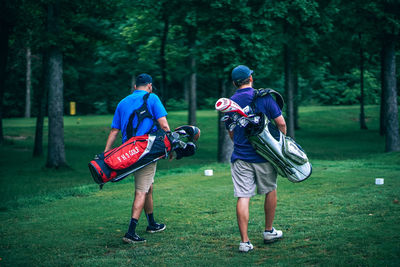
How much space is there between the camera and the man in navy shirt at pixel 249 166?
5.77m

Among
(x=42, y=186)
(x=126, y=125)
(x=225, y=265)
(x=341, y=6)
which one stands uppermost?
(x=341, y=6)

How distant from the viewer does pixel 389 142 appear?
72.1ft

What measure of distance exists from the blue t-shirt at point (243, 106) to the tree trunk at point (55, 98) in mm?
15411

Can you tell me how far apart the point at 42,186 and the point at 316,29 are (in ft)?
46.8

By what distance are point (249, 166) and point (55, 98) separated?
15654mm

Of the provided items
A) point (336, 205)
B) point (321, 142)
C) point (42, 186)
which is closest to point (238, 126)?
point (336, 205)

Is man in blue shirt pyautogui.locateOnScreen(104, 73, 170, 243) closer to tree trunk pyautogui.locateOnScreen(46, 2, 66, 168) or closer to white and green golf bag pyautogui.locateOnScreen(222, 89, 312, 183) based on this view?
white and green golf bag pyautogui.locateOnScreen(222, 89, 312, 183)

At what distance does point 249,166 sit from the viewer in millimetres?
5848

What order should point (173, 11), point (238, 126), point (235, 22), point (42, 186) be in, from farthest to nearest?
1. point (173, 11)
2. point (235, 22)
3. point (42, 186)
4. point (238, 126)

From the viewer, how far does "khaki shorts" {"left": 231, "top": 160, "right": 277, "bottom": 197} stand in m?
5.83

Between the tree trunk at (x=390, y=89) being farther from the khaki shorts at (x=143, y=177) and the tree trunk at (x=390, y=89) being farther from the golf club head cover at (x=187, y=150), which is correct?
the khaki shorts at (x=143, y=177)

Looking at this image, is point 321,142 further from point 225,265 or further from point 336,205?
point 225,265

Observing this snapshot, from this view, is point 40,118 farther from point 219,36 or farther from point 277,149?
point 277,149

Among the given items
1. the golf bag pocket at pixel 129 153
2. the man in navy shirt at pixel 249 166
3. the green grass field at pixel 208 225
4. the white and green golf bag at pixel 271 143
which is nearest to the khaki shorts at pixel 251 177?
the man in navy shirt at pixel 249 166
